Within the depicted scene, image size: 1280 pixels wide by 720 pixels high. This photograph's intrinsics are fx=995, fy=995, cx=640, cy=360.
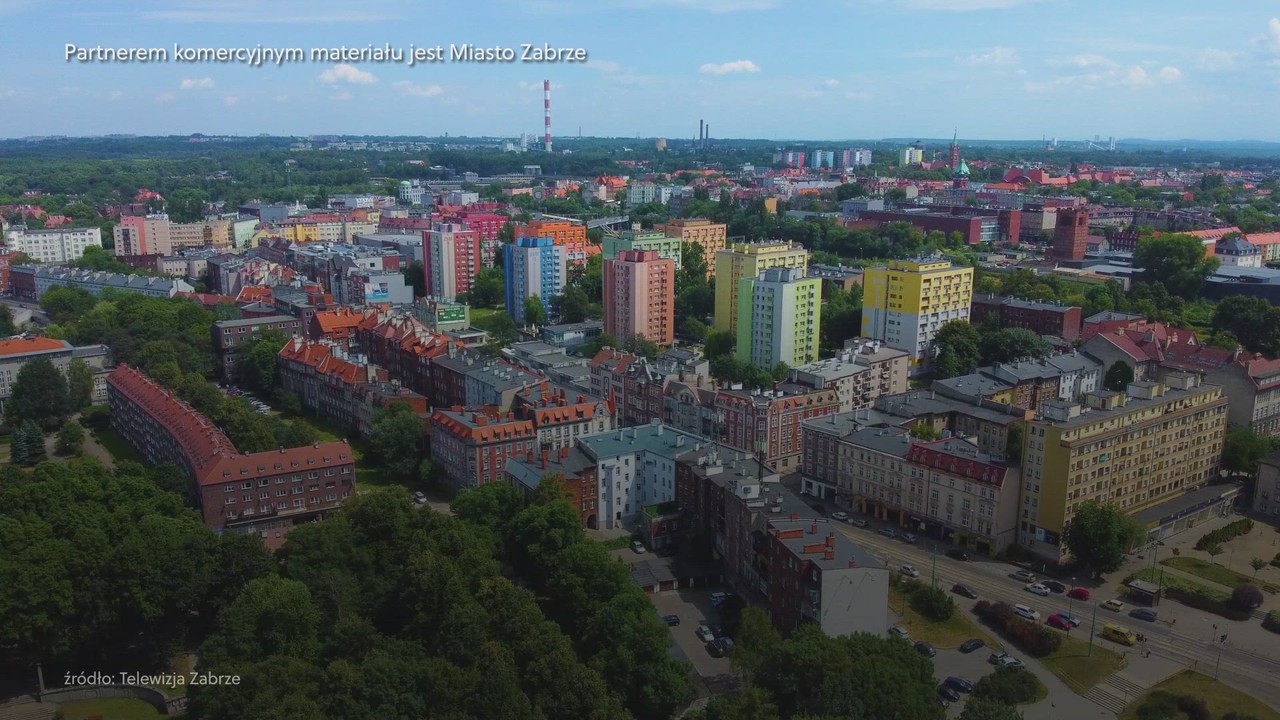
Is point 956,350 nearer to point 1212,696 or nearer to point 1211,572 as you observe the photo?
point 1211,572

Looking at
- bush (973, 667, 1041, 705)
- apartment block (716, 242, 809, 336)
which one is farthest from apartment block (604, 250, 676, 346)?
bush (973, 667, 1041, 705)

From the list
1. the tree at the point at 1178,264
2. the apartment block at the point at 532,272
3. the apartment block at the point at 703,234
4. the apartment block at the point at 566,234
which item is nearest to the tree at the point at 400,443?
the apartment block at the point at 532,272

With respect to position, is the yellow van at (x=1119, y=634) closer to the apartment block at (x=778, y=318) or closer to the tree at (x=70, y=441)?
the apartment block at (x=778, y=318)

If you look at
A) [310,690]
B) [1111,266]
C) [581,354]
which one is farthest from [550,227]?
[310,690]

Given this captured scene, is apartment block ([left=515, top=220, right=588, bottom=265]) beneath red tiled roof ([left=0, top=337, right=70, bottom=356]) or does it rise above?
above

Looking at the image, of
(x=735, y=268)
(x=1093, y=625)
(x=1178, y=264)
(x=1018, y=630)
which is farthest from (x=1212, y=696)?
(x=1178, y=264)

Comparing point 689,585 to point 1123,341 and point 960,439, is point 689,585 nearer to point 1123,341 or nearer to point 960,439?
point 960,439

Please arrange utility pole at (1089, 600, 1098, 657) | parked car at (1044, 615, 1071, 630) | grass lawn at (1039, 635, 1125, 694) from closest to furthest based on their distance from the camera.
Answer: grass lawn at (1039, 635, 1125, 694), utility pole at (1089, 600, 1098, 657), parked car at (1044, 615, 1071, 630)

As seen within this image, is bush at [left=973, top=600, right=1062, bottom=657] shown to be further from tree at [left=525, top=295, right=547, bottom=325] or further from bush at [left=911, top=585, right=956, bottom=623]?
tree at [left=525, top=295, right=547, bottom=325]
